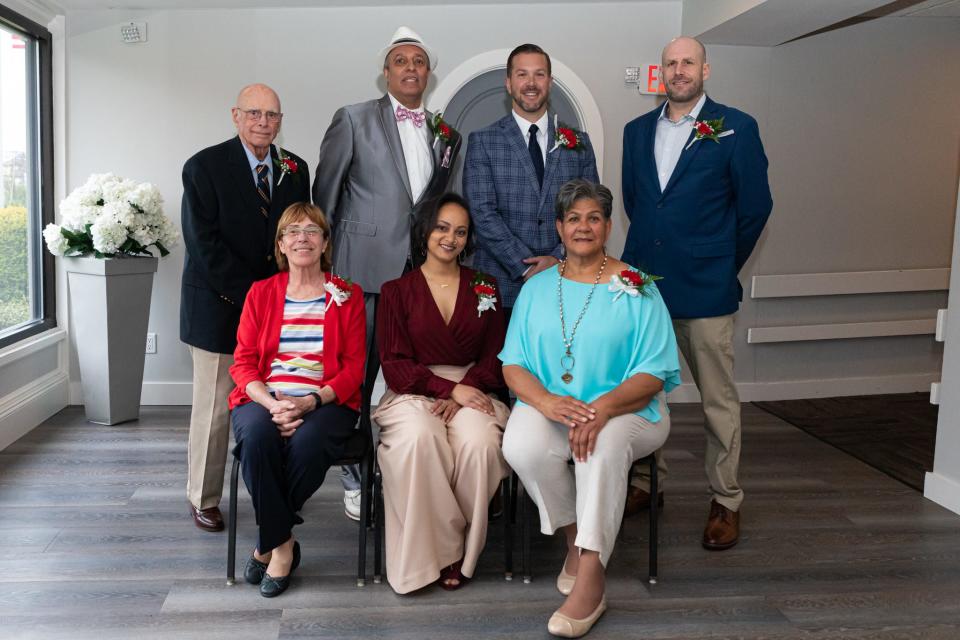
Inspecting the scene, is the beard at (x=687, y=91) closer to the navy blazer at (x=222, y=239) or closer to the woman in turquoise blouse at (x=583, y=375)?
the woman in turquoise blouse at (x=583, y=375)

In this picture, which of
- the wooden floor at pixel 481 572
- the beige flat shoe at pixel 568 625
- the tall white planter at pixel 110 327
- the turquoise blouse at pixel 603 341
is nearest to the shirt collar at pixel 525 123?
the turquoise blouse at pixel 603 341

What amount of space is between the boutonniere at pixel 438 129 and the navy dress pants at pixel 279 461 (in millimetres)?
1265

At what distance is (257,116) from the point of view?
3.08 metres

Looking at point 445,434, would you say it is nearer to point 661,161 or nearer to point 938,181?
point 661,161

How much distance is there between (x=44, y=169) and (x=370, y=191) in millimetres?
2606

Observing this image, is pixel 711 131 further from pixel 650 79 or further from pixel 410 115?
pixel 650 79

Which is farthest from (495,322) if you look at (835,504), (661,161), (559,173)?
(835,504)

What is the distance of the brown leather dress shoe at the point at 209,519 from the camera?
3.27 m

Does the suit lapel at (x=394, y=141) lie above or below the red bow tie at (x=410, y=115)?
below

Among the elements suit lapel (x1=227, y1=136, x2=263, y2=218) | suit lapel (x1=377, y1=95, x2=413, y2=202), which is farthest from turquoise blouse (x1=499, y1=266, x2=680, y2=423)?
suit lapel (x1=227, y1=136, x2=263, y2=218)

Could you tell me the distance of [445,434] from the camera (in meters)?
2.85

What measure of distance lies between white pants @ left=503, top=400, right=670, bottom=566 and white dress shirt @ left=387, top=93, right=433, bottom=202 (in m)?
1.08

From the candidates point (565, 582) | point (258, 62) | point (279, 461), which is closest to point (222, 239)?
point (279, 461)

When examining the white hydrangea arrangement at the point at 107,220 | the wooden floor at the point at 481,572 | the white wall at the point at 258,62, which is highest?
the white wall at the point at 258,62
